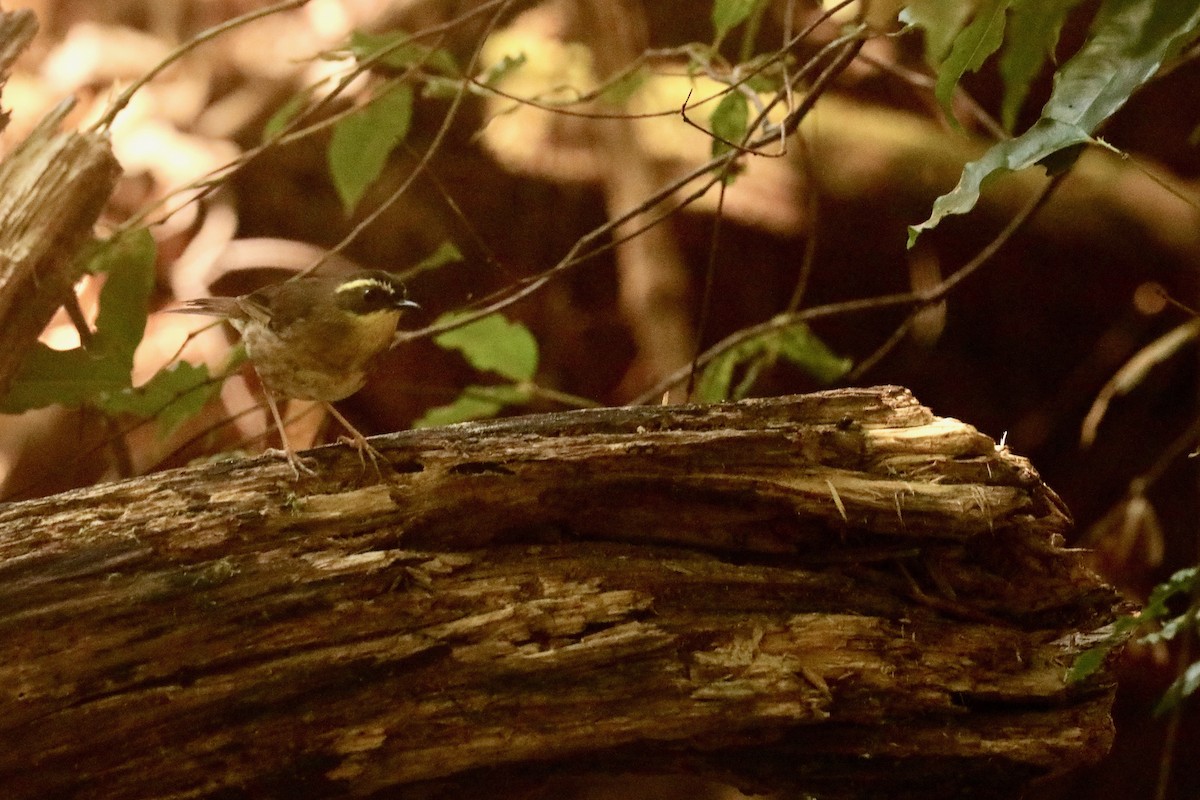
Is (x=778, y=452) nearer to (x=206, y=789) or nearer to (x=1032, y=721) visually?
(x=1032, y=721)

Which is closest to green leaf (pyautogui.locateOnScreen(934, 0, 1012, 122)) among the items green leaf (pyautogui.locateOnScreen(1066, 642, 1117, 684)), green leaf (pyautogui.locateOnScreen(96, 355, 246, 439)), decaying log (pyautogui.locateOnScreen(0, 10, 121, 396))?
green leaf (pyautogui.locateOnScreen(1066, 642, 1117, 684))

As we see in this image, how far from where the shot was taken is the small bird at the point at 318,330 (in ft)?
9.36

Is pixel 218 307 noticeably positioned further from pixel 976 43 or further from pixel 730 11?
pixel 976 43

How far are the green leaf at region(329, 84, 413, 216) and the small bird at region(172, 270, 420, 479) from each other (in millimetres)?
452

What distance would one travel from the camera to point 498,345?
11.7ft

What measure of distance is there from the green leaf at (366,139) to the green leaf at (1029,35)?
1.85m

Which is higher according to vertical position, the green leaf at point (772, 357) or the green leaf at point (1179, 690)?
the green leaf at point (772, 357)

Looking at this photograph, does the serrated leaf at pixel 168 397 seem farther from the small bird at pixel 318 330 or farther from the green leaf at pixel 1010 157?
the green leaf at pixel 1010 157

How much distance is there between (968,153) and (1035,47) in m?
3.38

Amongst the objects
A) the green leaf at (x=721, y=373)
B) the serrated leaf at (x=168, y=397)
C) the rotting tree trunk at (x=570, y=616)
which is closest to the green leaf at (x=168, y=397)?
the serrated leaf at (x=168, y=397)

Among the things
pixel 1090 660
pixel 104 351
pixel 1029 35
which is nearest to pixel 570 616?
pixel 1090 660

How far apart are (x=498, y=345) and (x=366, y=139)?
78cm

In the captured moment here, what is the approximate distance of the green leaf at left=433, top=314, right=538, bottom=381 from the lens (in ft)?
11.6

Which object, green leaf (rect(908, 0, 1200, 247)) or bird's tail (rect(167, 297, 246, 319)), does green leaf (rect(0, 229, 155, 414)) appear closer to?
bird's tail (rect(167, 297, 246, 319))
